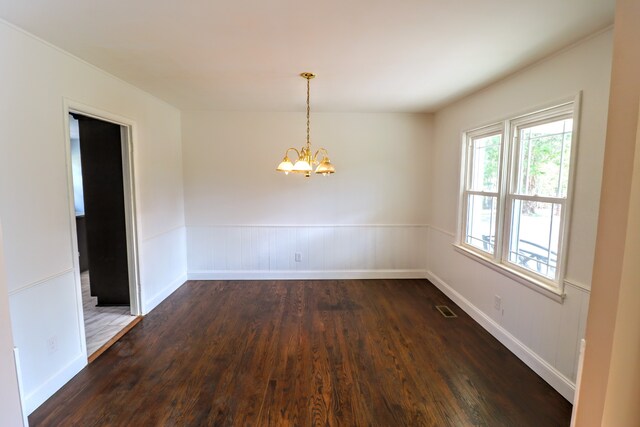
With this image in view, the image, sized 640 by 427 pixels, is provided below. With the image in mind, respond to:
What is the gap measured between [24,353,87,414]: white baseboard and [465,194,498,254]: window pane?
3.94 m

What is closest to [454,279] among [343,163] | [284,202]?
[343,163]

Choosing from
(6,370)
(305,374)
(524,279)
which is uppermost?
(6,370)

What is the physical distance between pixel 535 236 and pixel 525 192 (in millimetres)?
405

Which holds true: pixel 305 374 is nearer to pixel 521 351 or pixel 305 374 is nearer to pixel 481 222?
pixel 521 351

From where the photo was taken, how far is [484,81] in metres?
2.88

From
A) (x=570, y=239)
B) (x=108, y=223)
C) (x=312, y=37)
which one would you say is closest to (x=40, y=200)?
(x=108, y=223)

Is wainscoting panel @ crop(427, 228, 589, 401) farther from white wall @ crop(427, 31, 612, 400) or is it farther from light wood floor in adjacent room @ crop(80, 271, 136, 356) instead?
light wood floor in adjacent room @ crop(80, 271, 136, 356)

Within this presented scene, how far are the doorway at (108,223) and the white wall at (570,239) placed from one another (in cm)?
380

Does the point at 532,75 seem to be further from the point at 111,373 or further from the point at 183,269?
the point at 183,269

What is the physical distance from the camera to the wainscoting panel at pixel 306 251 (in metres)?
4.57

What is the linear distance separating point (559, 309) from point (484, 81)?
2143mm

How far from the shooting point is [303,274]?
4.64 meters

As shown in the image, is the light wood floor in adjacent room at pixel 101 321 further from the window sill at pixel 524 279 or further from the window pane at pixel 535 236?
the window pane at pixel 535 236

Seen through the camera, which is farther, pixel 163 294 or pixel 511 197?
pixel 163 294
